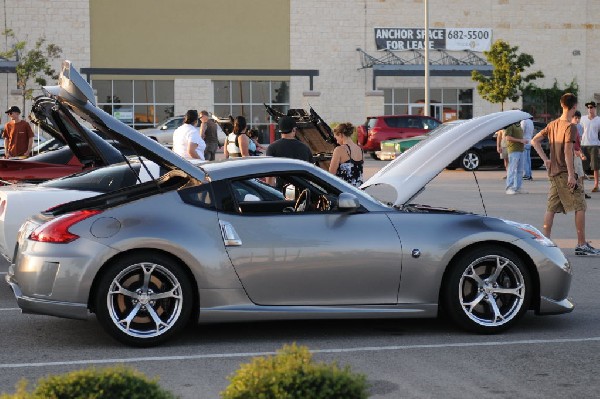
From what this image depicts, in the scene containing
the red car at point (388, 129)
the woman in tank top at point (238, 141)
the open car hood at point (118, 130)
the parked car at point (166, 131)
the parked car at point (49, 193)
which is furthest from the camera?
the parked car at point (166, 131)

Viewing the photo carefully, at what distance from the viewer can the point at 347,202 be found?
317 inches

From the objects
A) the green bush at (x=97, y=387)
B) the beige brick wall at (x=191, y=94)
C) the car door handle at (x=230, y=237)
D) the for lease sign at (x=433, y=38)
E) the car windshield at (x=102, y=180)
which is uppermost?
the for lease sign at (x=433, y=38)

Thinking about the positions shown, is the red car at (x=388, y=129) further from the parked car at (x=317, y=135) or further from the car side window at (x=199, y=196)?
the car side window at (x=199, y=196)

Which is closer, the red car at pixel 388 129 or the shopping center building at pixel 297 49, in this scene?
the red car at pixel 388 129

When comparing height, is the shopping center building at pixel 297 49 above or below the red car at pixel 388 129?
above

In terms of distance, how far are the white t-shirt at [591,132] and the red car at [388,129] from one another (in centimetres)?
1853

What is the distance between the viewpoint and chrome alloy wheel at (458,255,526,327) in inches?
326

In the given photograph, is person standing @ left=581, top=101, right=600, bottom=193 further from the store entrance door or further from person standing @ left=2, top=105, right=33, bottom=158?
the store entrance door

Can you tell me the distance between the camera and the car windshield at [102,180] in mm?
10531

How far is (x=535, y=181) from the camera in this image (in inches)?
1107

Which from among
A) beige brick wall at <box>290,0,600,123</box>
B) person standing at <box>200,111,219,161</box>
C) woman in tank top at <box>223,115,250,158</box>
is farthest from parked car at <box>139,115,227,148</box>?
woman in tank top at <box>223,115,250,158</box>

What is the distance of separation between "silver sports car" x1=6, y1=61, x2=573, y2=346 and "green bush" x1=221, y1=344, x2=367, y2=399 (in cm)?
374

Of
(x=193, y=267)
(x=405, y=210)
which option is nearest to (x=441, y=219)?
(x=405, y=210)

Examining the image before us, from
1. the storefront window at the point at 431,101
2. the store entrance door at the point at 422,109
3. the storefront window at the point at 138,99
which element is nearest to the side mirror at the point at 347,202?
the storefront window at the point at 138,99
